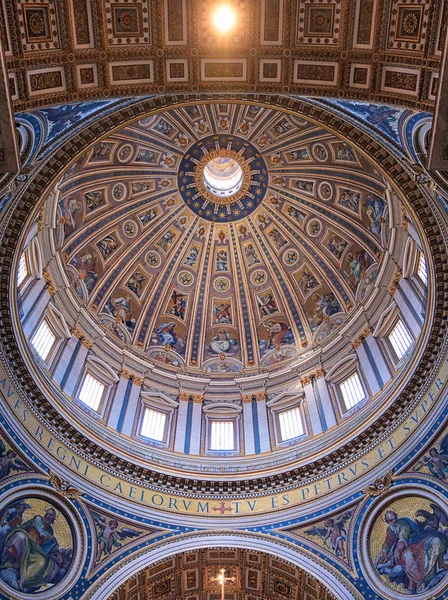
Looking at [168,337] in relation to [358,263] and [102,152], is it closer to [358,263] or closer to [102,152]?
[102,152]

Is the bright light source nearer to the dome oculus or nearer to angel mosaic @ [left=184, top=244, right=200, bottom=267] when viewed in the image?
the dome oculus

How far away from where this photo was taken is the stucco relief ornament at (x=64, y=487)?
1947 centimetres

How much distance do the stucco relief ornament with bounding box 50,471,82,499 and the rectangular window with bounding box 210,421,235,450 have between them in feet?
25.0

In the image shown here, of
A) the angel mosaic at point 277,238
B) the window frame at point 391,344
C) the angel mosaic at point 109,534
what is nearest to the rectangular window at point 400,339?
the window frame at point 391,344

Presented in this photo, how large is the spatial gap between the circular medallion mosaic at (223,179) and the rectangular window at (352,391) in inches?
521

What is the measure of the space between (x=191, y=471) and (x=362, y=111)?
14420mm

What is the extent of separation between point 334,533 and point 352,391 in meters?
6.85

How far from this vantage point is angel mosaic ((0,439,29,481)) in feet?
60.6

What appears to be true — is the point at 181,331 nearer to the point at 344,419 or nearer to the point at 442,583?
the point at 344,419

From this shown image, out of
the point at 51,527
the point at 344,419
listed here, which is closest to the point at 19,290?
the point at 51,527

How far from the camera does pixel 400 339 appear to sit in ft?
79.4

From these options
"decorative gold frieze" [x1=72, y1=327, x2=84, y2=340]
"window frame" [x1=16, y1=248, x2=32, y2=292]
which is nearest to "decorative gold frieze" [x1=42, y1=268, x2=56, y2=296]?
"window frame" [x1=16, y1=248, x2=32, y2=292]

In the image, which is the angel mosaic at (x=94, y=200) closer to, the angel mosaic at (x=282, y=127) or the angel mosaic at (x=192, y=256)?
the angel mosaic at (x=192, y=256)

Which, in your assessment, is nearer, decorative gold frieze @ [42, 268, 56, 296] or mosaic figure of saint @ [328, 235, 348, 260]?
decorative gold frieze @ [42, 268, 56, 296]
